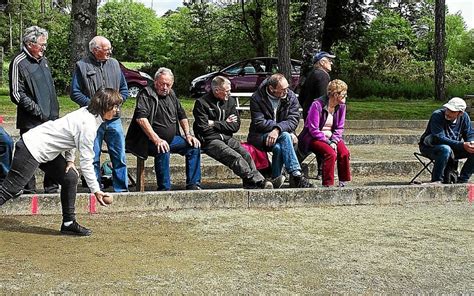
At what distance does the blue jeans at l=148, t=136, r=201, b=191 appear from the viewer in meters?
7.83

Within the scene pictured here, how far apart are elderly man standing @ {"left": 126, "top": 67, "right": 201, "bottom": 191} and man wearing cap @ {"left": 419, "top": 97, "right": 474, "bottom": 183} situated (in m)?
3.07

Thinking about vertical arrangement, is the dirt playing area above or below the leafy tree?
below

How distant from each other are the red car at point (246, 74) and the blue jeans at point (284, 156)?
15.9 meters

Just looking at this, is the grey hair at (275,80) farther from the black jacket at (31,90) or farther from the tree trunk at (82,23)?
the tree trunk at (82,23)

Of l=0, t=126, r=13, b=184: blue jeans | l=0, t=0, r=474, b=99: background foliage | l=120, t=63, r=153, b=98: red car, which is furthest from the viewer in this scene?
l=0, t=0, r=474, b=99: background foliage

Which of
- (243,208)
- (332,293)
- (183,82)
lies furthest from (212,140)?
(183,82)

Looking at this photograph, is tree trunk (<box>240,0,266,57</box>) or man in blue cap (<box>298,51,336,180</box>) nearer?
man in blue cap (<box>298,51,336,180</box>)

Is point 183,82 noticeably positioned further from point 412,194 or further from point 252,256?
point 252,256

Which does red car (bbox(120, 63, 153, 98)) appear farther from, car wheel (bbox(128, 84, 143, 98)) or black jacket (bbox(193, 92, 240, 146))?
black jacket (bbox(193, 92, 240, 146))

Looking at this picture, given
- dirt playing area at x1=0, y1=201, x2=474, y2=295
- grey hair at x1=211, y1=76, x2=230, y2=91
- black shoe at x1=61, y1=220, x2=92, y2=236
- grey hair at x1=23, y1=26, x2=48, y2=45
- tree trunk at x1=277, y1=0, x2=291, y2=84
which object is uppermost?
tree trunk at x1=277, y1=0, x2=291, y2=84

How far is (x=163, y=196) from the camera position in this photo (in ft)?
23.9

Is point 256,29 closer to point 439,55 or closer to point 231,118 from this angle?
A: point 439,55

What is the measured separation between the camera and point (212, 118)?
8312 millimetres

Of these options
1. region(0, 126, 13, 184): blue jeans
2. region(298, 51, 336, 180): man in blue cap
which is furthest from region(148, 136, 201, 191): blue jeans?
region(298, 51, 336, 180): man in blue cap
